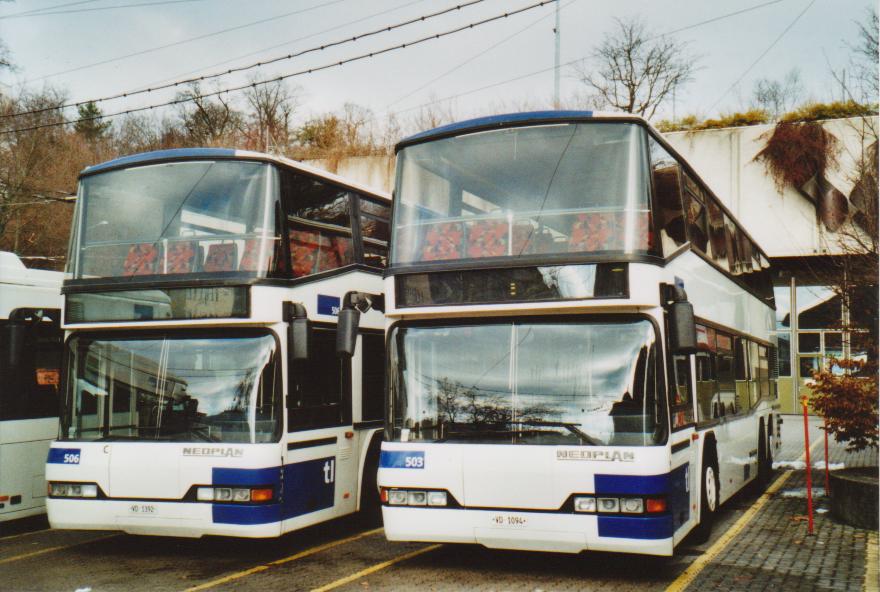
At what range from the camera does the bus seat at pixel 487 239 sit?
26.4 feet

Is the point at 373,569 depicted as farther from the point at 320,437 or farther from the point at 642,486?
the point at 642,486

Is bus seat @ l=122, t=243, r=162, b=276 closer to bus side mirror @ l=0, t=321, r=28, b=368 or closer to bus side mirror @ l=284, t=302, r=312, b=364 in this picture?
bus side mirror @ l=0, t=321, r=28, b=368

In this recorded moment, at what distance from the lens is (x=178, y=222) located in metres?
9.09

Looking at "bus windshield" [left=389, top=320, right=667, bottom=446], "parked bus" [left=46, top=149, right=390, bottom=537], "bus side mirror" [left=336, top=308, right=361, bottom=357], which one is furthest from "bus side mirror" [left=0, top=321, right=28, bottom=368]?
"bus windshield" [left=389, top=320, right=667, bottom=446]

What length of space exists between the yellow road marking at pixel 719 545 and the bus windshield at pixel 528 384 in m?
1.43

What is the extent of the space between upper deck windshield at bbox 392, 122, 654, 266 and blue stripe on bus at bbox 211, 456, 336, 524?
2406 mm

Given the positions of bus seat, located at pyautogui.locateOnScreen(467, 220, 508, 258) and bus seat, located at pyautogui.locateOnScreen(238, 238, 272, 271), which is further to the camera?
bus seat, located at pyautogui.locateOnScreen(238, 238, 272, 271)

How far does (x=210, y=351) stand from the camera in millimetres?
8750

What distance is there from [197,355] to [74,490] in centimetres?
181

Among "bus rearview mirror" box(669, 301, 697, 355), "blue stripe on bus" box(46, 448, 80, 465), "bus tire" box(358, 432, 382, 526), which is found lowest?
"bus tire" box(358, 432, 382, 526)

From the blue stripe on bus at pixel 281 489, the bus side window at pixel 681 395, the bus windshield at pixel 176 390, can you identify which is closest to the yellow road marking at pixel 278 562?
the blue stripe on bus at pixel 281 489

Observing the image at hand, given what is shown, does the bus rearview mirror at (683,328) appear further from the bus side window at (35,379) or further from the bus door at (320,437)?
the bus side window at (35,379)

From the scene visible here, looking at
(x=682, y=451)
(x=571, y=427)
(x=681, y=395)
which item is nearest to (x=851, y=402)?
(x=681, y=395)

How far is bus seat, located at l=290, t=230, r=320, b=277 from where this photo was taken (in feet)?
30.5
